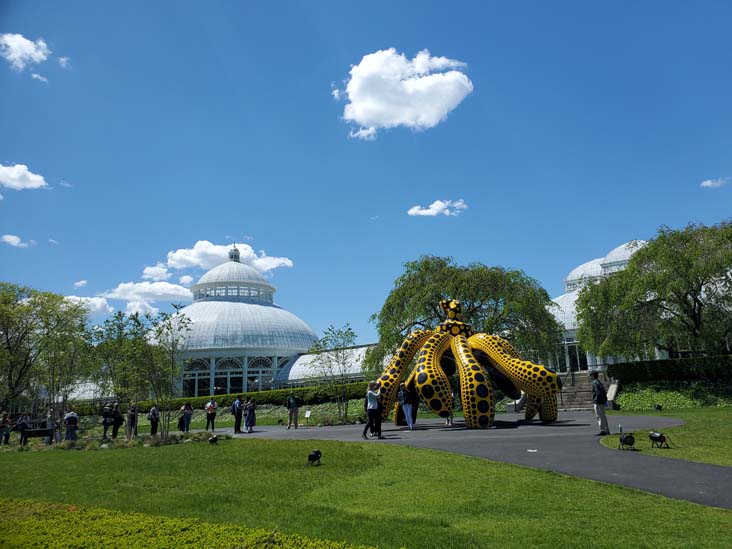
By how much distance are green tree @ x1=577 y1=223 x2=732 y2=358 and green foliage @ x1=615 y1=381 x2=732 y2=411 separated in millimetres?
1751

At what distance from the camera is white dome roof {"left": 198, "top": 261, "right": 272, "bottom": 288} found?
7169 cm

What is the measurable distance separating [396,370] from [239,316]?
45.1 meters

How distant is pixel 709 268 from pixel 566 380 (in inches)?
449

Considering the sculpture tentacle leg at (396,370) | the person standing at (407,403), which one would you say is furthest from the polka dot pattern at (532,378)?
the person standing at (407,403)

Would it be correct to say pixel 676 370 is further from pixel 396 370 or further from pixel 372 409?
pixel 372 409

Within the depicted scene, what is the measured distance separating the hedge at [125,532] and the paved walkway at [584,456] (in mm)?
5417

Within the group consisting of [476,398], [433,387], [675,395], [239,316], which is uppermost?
[239,316]

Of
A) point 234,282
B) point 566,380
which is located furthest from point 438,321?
point 234,282

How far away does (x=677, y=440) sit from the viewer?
13094 millimetres

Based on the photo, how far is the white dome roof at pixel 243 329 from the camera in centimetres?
6016

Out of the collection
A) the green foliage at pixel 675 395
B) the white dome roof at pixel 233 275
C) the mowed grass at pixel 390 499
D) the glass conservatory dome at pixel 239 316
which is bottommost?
the mowed grass at pixel 390 499

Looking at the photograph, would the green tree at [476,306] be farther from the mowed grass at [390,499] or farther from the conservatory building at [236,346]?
the conservatory building at [236,346]

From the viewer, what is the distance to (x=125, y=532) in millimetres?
6320

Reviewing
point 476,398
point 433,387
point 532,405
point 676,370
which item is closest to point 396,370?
point 433,387
